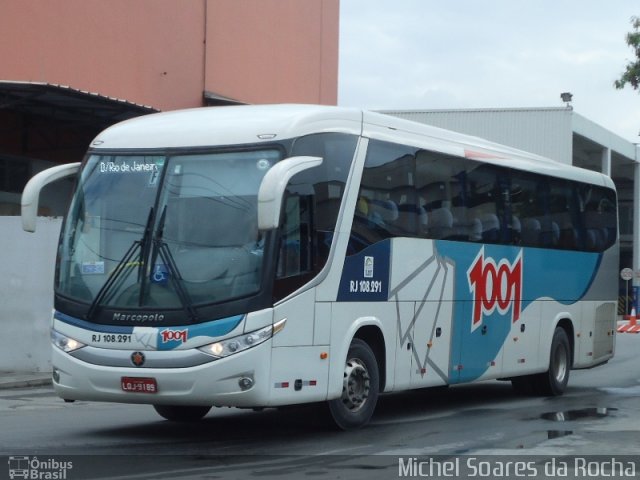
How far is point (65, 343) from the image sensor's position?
11.2 metres

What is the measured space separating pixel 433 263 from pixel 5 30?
13.0 meters

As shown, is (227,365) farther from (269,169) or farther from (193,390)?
(269,169)

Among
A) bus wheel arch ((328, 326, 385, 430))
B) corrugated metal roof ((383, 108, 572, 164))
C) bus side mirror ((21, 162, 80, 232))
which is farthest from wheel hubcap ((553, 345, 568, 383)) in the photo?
corrugated metal roof ((383, 108, 572, 164))

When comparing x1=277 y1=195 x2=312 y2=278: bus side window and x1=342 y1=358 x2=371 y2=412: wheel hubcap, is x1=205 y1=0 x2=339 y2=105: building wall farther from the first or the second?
x1=277 y1=195 x2=312 y2=278: bus side window

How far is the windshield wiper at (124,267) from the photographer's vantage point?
11.0 meters

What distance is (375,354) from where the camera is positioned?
12.7 metres

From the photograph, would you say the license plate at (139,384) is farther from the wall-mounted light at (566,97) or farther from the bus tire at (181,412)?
the wall-mounted light at (566,97)

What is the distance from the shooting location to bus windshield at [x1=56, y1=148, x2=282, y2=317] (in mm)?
10734

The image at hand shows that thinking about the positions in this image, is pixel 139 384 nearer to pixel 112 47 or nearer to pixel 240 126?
pixel 240 126

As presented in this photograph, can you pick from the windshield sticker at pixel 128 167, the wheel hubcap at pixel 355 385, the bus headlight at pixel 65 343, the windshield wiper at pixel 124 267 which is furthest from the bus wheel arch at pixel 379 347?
the bus headlight at pixel 65 343

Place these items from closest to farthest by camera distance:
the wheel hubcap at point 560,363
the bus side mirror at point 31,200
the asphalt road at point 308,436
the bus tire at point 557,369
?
the asphalt road at point 308,436, the bus side mirror at point 31,200, the bus tire at point 557,369, the wheel hubcap at point 560,363

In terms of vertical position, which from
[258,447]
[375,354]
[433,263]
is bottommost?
[258,447]

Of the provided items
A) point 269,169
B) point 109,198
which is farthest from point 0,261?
point 269,169

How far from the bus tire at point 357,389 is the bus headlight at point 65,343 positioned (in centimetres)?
271
